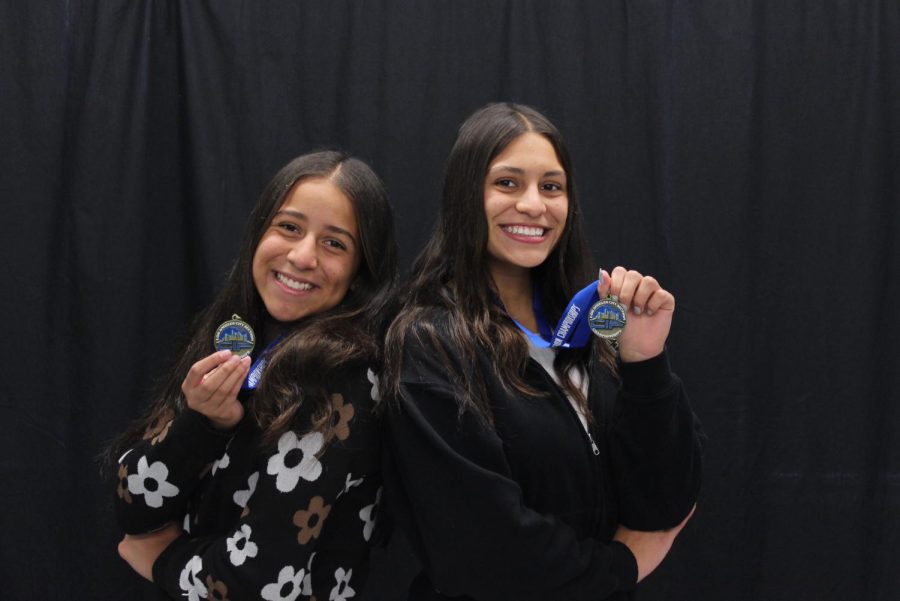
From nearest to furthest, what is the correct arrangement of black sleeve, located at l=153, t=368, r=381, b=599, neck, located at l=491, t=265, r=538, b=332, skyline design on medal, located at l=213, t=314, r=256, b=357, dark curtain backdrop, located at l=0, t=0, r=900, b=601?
black sleeve, located at l=153, t=368, r=381, b=599
skyline design on medal, located at l=213, t=314, r=256, b=357
neck, located at l=491, t=265, r=538, b=332
dark curtain backdrop, located at l=0, t=0, r=900, b=601

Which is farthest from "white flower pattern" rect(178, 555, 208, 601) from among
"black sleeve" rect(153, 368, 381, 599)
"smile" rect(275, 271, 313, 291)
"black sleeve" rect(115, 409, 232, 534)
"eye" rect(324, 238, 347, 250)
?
"eye" rect(324, 238, 347, 250)

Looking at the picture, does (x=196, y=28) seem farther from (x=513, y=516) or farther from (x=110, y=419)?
(x=513, y=516)

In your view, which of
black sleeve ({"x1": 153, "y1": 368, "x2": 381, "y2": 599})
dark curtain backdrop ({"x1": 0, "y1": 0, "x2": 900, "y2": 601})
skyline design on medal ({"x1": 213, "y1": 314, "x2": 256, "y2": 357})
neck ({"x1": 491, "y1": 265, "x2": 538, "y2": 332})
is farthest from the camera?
dark curtain backdrop ({"x1": 0, "y1": 0, "x2": 900, "y2": 601})

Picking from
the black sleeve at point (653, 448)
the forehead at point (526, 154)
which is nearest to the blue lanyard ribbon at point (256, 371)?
the forehead at point (526, 154)

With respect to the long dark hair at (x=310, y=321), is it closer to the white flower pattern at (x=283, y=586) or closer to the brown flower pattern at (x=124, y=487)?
the brown flower pattern at (x=124, y=487)

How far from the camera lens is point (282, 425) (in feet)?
5.37

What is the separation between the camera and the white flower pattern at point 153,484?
5.57 ft

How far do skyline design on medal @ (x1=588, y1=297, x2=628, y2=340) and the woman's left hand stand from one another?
0.98m

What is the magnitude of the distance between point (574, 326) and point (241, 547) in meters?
0.79

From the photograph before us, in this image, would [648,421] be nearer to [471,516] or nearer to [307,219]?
[471,516]

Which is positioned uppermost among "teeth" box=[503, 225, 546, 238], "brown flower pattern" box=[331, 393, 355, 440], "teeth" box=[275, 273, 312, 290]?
"teeth" box=[503, 225, 546, 238]

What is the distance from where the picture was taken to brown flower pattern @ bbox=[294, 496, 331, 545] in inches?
62.7

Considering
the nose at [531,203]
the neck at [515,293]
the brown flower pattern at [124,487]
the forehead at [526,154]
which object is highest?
the forehead at [526,154]

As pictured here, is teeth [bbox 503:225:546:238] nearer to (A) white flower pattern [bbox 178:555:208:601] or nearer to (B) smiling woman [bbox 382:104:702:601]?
(B) smiling woman [bbox 382:104:702:601]
